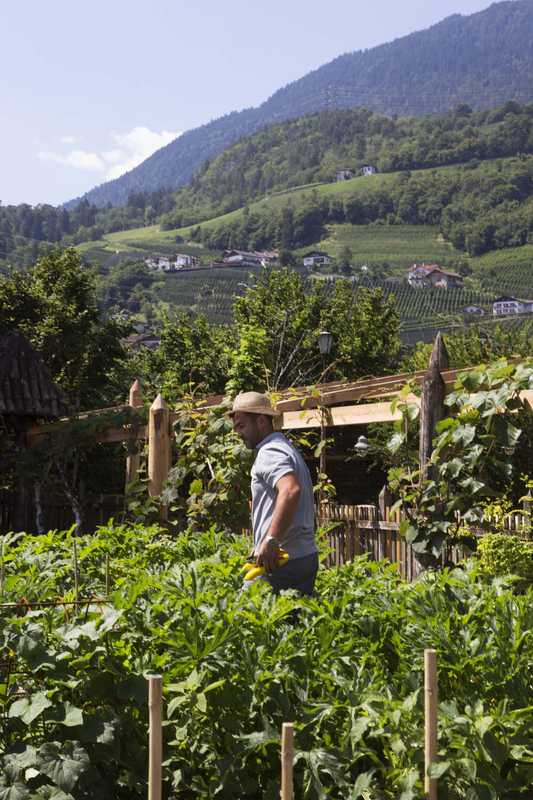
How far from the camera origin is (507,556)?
620 cm

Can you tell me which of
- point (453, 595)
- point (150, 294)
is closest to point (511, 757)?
point (453, 595)

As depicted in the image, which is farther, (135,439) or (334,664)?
(135,439)

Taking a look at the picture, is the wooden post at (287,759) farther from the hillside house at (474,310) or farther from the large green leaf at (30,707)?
the hillside house at (474,310)

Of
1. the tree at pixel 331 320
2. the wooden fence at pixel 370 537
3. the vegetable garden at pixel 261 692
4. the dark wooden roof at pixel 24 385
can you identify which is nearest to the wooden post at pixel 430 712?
the vegetable garden at pixel 261 692

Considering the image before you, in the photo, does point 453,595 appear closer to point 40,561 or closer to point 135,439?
point 40,561

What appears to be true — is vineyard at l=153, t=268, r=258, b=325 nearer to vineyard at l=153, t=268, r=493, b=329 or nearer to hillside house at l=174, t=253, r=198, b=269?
vineyard at l=153, t=268, r=493, b=329

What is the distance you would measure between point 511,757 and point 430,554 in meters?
4.34

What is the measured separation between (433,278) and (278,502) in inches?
4987

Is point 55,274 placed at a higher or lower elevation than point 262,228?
lower

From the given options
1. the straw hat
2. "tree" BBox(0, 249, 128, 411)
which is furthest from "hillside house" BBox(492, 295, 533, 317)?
the straw hat

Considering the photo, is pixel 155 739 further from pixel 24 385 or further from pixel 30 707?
pixel 24 385

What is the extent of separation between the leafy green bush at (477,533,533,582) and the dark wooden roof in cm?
861

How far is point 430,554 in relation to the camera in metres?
7.38

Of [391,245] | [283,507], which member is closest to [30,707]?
[283,507]
